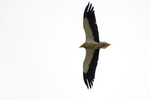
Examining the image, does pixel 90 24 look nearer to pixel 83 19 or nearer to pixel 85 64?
Answer: pixel 83 19

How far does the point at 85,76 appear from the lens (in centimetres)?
2603

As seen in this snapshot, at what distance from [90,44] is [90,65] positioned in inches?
51.7

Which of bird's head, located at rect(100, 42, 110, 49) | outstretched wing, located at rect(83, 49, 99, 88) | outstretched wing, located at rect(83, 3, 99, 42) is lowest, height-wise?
outstretched wing, located at rect(83, 49, 99, 88)

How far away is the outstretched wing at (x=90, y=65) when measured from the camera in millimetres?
25711

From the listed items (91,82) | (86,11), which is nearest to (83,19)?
(86,11)

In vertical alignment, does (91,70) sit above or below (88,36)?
below

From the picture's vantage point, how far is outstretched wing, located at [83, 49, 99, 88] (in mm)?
25711

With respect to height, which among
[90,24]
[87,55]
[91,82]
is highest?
[90,24]

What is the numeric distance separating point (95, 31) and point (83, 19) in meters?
1.01

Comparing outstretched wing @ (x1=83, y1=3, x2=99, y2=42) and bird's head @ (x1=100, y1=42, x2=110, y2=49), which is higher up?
outstretched wing @ (x1=83, y1=3, x2=99, y2=42)

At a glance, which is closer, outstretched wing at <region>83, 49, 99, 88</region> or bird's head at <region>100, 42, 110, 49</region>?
bird's head at <region>100, 42, 110, 49</region>

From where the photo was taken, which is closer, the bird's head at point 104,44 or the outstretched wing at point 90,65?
the bird's head at point 104,44

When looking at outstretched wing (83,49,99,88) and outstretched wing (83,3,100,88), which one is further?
outstretched wing (83,49,99,88)

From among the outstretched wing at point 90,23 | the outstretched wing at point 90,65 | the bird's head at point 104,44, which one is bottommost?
the outstretched wing at point 90,65
